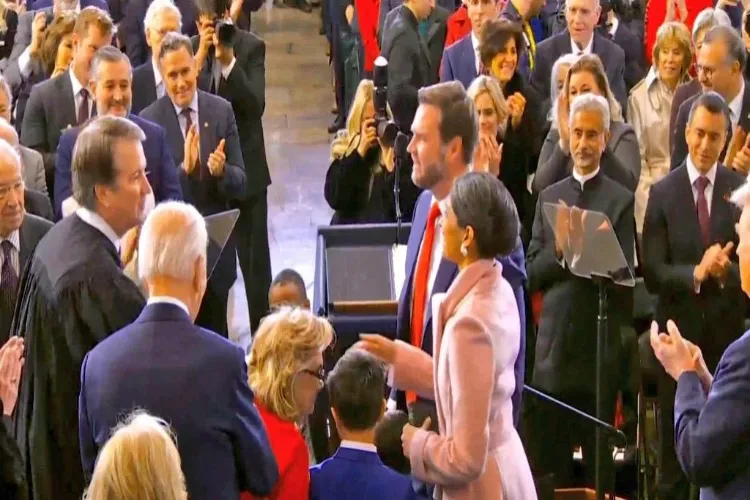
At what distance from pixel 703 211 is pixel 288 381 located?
2.13 meters

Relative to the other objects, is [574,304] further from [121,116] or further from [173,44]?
[173,44]

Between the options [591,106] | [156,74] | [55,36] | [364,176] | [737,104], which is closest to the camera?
[591,106]

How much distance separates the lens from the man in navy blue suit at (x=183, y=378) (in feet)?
9.60

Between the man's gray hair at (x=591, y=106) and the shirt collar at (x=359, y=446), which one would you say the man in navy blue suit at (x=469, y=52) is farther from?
the shirt collar at (x=359, y=446)

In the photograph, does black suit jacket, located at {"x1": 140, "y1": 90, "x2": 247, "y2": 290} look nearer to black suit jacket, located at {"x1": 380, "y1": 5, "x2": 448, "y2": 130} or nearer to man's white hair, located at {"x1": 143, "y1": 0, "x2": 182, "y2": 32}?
man's white hair, located at {"x1": 143, "y1": 0, "x2": 182, "y2": 32}

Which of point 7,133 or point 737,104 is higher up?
point 737,104

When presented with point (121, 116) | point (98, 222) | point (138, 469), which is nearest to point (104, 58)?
point (121, 116)

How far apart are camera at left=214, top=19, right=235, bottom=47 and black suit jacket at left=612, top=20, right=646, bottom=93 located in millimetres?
2466

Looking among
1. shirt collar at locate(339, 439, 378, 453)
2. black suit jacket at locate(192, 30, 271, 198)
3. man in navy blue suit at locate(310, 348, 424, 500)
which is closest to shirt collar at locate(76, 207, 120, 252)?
man in navy blue suit at locate(310, 348, 424, 500)

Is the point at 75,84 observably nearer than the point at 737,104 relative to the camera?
Result: Yes

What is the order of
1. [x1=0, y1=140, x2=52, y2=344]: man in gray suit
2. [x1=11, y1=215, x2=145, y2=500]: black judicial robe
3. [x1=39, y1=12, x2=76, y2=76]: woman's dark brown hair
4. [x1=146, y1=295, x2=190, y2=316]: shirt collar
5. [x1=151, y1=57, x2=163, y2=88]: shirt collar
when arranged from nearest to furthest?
[x1=146, y1=295, x2=190, y2=316]: shirt collar < [x1=11, y1=215, x2=145, y2=500]: black judicial robe < [x1=0, y1=140, x2=52, y2=344]: man in gray suit < [x1=151, y1=57, x2=163, y2=88]: shirt collar < [x1=39, y1=12, x2=76, y2=76]: woman's dark brown hair

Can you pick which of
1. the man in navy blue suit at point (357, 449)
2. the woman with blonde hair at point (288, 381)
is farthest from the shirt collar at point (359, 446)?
the woman with blonde hair at point (288, 381)

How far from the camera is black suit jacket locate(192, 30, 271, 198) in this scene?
627 cm

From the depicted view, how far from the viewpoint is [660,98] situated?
248 inches
